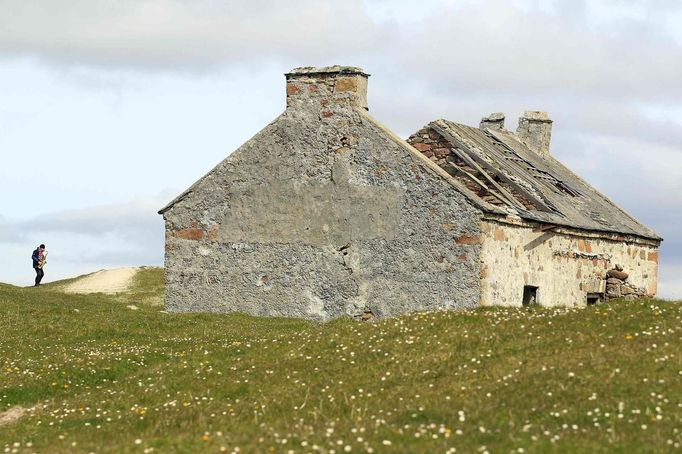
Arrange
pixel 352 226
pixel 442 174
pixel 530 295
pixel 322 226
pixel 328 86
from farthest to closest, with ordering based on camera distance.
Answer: pixel 530 295 < pixel 328 86 < pixel 322 226 < pixel 352 226 < pixel 442 174

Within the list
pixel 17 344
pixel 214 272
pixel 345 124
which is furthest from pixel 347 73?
pixel 17 344

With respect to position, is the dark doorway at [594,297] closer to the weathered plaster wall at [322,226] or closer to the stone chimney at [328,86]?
the weathered plaster wall at [322,226]

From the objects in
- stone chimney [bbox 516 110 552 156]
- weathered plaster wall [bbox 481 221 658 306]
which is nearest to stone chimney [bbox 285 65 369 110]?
weathered plaster wall [bbox 481 221 658 306]

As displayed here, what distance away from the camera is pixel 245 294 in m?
35.7

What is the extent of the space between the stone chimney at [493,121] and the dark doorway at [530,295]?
53.3 ft

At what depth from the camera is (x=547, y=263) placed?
36500mm

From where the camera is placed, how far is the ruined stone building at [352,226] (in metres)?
33.0

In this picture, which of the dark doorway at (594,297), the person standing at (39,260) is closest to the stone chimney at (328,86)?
the dark doorway at (594,297)

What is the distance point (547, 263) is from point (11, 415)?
20.4m

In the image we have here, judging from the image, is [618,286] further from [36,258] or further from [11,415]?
[36,258]

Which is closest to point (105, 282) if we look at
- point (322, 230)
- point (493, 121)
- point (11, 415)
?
point (493, 121)

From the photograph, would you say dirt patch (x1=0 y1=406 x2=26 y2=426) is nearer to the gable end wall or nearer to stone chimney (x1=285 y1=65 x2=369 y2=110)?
the gable end wall

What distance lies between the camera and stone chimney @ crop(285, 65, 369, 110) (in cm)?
3525

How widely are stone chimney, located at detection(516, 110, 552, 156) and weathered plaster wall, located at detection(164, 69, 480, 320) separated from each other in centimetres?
1920
